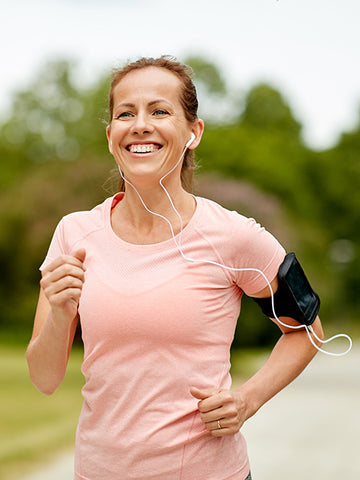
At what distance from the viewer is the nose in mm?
1864

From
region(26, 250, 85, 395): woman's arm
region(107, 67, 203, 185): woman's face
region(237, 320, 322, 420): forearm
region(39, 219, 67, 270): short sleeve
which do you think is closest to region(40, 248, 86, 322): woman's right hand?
region(26, 250, 85, 395): woman's arm

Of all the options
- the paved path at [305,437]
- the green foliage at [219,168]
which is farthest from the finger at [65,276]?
the green foliage at [219,168]

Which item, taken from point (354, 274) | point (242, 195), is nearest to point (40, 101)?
point (354, 274)

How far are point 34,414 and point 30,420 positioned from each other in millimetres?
502

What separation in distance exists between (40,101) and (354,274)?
53.3ft

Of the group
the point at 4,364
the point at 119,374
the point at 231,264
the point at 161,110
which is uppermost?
the point at 161,110

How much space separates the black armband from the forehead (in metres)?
0.54

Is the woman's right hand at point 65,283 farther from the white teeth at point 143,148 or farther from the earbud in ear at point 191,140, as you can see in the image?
the earbud in ear at point 191,140

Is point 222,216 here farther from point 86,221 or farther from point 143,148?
point 86,221

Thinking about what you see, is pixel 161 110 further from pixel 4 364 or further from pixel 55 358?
pixel 4 364

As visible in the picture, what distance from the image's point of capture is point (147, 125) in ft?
6.14

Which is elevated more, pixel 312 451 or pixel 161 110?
pixel 161 110

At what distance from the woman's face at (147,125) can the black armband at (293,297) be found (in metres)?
0.41

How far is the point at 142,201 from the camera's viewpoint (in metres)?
1.94
